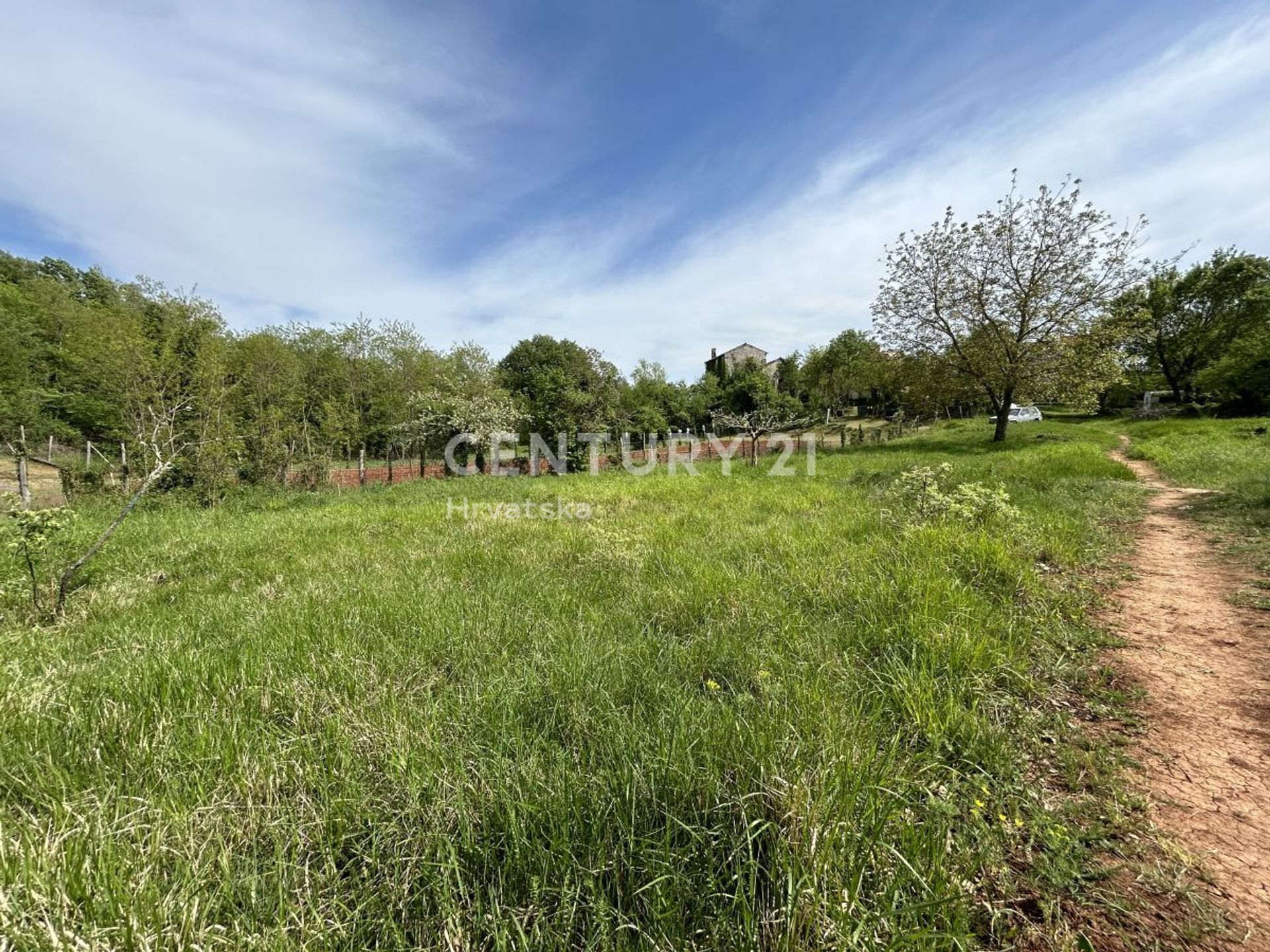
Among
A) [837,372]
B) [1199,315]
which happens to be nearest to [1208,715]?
[1199,315]

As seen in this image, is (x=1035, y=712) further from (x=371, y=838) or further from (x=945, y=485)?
(x=945, y=485)

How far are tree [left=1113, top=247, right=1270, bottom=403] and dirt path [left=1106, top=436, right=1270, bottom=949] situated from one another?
28431 mm

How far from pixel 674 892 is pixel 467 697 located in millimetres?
1460

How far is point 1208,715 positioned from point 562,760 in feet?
10.9

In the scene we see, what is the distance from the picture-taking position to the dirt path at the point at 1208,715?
1564 millimetres

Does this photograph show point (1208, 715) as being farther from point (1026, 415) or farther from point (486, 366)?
point (1026, 415)

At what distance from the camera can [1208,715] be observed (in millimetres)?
2260

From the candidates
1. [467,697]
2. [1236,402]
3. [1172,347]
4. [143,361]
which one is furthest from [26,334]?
[1172,347]

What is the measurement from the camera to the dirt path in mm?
1564

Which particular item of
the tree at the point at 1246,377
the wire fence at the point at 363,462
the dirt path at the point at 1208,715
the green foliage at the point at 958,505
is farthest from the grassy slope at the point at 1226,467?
the wire fence at the point at 363,462

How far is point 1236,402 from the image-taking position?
18.8 metres

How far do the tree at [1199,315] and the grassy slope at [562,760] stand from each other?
103ft

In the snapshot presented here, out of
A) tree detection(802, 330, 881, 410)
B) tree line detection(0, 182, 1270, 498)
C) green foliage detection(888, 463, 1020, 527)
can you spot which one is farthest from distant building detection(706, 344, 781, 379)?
green foliage detection(888, 463, 1020, 527)

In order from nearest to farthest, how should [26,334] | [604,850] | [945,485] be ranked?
1. [604,850]
2. [945,485]
3. [26,334]
